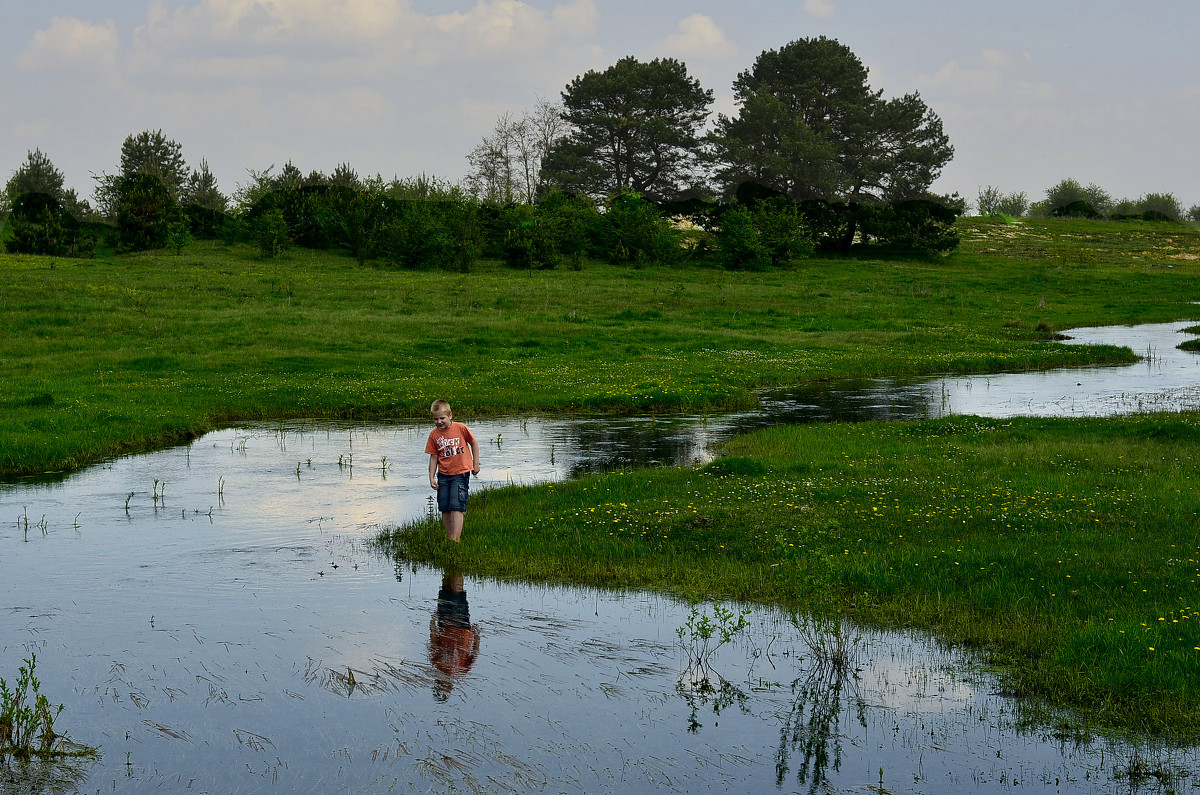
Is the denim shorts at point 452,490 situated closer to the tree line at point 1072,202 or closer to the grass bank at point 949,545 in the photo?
the grass bank at point 949,545

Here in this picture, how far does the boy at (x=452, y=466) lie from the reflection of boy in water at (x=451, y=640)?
1470mm

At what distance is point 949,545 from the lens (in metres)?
12.2

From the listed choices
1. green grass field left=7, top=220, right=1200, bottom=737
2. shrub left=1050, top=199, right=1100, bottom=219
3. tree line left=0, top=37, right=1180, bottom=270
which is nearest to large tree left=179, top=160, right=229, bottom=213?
tree line left=0, top=37, right=1180, bottom=270

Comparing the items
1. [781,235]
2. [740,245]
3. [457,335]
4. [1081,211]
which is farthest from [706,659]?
[1081,211]

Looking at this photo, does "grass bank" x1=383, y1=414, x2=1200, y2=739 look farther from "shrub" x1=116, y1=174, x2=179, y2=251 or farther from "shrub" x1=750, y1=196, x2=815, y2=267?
"shrub" x1=116, y1=174, x2=179, y2=251

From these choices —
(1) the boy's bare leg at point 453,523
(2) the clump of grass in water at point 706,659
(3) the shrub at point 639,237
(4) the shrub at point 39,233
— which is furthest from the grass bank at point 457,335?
(2) the clump of grass in water at point 706,659

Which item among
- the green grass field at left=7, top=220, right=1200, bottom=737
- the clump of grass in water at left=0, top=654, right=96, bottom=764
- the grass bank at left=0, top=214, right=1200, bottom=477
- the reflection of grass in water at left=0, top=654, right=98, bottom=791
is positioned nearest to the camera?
the reflection of grass in water at left=0, top=654, right=98, bottom=791

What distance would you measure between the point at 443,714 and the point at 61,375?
902 inches

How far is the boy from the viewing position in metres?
13.0

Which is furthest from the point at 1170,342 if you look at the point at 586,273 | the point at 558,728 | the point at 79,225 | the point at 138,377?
the point at 79,225

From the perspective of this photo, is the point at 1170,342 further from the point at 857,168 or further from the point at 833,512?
the point at 857,168

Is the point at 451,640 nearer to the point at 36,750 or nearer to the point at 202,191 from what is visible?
the point at 36,750

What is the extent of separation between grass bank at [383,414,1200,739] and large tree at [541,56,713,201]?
222ft

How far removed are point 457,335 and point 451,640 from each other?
26.2 m
